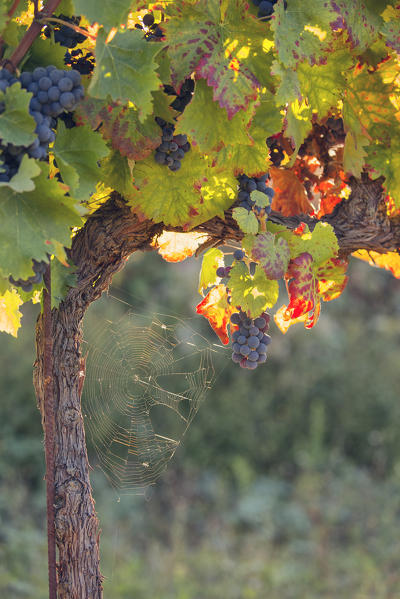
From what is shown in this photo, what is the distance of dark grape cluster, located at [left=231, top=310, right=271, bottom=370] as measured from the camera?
133 centimetres

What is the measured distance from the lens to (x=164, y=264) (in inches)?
228

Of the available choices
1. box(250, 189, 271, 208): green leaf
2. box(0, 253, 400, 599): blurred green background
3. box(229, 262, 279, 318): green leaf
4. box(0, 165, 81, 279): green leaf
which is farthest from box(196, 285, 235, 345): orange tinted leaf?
box(0, 253, 400, 599): blurred green background

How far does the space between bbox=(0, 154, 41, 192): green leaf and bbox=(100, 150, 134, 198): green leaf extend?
32 cm

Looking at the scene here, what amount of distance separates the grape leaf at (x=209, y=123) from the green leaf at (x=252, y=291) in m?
0.25

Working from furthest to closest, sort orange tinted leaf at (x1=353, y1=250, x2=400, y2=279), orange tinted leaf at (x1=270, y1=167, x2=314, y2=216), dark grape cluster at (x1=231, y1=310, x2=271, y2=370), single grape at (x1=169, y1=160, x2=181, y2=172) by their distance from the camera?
orange tinted leaf at (x1=353, y1=250, x2=400, y2=279) → orange tinted leaf at (x1=270, y1=167, x2=314, y2=216) → dark grape cluster at (x1=231, y1=310, x2=271, y2=370) → single grape at (x1=169, y1=160, x2=181, y2=172)

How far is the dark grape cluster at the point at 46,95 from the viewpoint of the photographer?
96 cm

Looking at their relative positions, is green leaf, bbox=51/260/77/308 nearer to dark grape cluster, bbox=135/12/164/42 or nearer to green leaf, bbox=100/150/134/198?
green leaf, bbox=100/150/134/198

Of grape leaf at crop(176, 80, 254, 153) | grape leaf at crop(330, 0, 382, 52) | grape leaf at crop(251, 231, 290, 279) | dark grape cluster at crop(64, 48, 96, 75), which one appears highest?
grape leaf at crop(330, 0, 382, 52)

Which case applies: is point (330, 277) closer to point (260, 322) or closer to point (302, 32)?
point (260, 322)

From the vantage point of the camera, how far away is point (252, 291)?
1276 millimetres

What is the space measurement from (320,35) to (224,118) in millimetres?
212

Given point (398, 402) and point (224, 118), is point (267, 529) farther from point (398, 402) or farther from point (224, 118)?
point (224, 118)

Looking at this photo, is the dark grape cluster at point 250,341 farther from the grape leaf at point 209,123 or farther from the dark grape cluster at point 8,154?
the dark grape cluster at point 8,154

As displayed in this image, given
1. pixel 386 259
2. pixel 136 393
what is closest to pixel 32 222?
pixel 386 259
